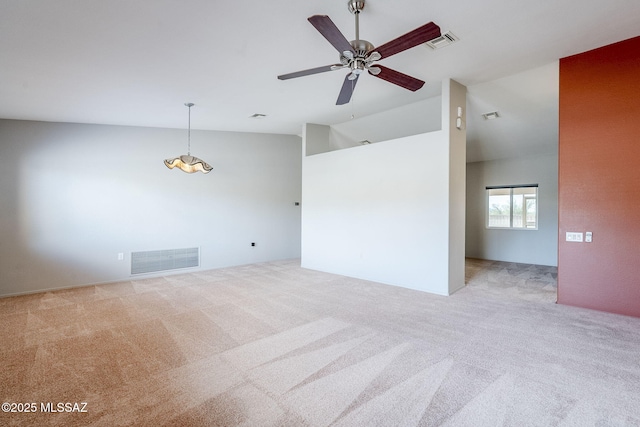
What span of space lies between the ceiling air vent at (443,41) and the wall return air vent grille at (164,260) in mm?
5672

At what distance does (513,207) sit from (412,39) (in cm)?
668

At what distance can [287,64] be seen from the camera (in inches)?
144

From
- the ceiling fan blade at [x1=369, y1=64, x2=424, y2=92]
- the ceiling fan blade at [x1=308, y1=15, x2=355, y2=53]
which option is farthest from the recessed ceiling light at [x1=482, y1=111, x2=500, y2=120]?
the ceiling fan blade at [x1=308, y1=15, x2=355, y2=53]

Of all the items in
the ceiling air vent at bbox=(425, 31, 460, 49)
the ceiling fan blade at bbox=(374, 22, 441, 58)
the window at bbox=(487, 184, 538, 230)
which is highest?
the ceiling air vent at bbox=(425, 31, 460, 49)

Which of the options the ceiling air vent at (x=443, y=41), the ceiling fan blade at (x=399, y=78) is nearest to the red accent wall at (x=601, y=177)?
the ceiling air vent at (x=443, y=41)

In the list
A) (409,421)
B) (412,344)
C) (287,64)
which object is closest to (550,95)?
(287,64)

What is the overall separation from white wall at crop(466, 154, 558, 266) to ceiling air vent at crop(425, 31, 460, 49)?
5.12 meters

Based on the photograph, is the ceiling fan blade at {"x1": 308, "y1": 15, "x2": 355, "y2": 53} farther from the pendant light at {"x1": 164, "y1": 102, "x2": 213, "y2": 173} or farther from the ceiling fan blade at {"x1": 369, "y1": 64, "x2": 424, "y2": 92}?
the pendant light at {"x1": 164, "y1": 102, "x2": 213, "y2": 173}

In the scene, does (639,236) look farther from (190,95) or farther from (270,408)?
(190,95)

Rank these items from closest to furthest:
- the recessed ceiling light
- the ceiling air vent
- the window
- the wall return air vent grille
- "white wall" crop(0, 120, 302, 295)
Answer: the ceiling air vent, "white wall" crop(0, 120, 302, 295), the recessed ceiling light, the wall return air vent grille, the window

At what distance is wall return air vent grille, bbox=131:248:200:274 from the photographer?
5.88m

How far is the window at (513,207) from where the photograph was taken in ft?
23.5

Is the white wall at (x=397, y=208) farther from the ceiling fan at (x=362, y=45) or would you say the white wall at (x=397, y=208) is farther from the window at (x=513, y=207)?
the window at (x=513, y=207)

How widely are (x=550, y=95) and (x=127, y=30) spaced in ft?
18.6
